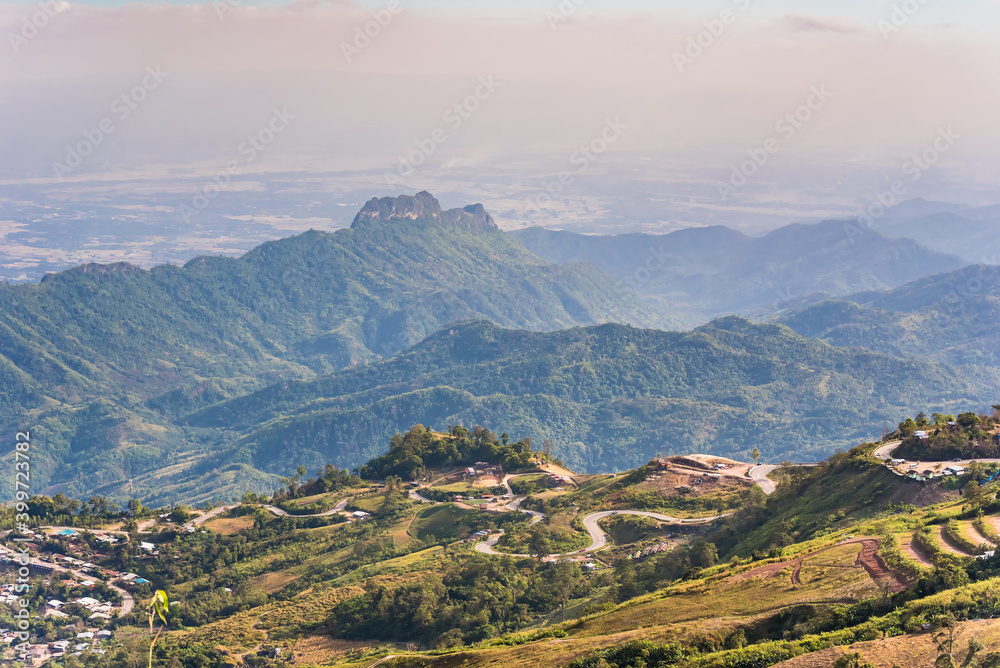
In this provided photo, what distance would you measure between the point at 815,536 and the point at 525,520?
42.5 meters

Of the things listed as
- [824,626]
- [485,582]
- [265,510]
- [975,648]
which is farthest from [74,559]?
[975,648]

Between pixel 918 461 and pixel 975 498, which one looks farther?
pixel 918 461

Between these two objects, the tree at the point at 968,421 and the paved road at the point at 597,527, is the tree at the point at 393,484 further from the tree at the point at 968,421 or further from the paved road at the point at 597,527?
the tree at the point at 968,421

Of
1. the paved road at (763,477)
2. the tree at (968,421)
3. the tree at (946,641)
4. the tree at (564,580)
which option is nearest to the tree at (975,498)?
the tree at (968,421)

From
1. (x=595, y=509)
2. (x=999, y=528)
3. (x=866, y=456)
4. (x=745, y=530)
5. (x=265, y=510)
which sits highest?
(x=999, y=528)

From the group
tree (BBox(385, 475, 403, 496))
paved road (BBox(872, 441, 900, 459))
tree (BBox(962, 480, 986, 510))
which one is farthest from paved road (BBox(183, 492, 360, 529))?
tree (BBox(962, 480, 986, 510))

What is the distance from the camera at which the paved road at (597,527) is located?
87.5m

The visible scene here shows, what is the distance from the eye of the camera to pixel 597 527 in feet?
306

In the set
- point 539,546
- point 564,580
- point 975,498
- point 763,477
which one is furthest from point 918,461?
point 539,546

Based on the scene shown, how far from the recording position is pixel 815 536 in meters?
63.5

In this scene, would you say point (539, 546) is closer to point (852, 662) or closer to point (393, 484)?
point (393, 484)

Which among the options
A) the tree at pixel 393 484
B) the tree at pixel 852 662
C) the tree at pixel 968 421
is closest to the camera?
the tree at pixel 852 662

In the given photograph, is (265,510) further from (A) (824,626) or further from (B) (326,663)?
(A) (824,626)

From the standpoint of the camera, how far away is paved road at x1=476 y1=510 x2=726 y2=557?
287ft
